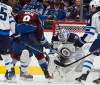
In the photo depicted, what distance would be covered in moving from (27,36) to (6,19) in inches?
16.4

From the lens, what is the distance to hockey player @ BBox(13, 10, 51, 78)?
722cm

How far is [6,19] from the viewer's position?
7.07 m

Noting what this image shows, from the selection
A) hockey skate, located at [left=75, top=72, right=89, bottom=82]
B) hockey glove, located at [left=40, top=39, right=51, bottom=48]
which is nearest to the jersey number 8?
hockey glove, located at [left=40, top=39, right=51, bottom=48]

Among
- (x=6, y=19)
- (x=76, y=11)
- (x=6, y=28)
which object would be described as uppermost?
(x=6, y=19)

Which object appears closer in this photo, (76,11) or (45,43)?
(45,43)

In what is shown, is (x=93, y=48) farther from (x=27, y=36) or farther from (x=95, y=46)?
(x=27, y=36)

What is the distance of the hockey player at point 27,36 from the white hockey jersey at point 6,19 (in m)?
0.13

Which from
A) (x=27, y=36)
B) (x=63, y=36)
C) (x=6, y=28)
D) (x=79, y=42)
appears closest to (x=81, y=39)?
(x=79, y=42)

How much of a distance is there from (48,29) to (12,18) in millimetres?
3021

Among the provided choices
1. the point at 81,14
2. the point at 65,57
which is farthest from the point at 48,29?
the point at 65,57

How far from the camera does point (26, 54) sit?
721cm

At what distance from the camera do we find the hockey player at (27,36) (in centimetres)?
722

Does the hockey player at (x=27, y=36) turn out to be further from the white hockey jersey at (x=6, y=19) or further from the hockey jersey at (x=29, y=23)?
the white hockey jersey at (x=6, y=19)

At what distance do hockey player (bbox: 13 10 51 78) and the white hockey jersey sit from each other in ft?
0.44
